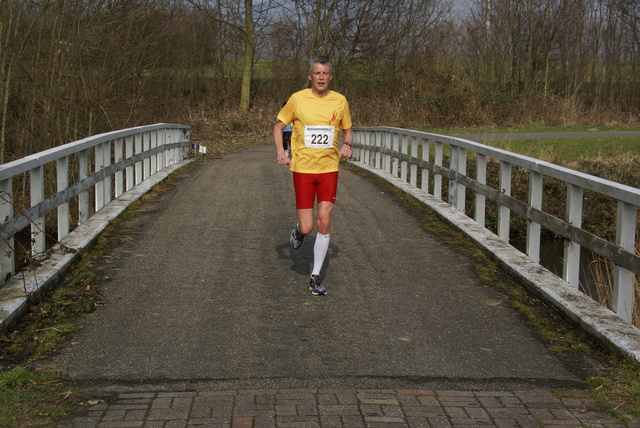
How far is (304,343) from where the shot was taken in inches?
222

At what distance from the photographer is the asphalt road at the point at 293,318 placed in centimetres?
504

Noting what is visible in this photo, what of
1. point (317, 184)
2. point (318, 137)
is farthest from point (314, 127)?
point (317, 184)

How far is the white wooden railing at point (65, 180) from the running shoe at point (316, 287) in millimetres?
2366

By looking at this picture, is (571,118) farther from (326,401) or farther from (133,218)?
(326,401)

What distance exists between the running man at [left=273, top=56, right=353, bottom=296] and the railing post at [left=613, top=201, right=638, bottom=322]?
2.29 metres

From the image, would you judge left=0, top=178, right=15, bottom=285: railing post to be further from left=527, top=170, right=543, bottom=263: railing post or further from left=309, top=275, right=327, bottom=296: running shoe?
left=527, top=170, right=543, bottom=263: railing post

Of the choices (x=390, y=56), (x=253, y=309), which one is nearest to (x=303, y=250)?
(x=253, y=309)

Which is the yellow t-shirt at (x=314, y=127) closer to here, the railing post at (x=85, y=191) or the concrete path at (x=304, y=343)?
the concrete path at (x=304, y=343)

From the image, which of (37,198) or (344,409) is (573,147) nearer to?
(37,198)

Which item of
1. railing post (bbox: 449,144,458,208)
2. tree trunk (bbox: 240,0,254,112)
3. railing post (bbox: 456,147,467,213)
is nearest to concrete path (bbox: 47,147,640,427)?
railing post (bbox: 456,147,467,213)

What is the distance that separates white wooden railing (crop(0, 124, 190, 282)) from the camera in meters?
6.64

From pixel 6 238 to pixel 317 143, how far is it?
257cm

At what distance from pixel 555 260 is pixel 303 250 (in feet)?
28.3

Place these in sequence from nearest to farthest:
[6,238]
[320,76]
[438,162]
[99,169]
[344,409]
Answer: [344,409]
[6,238]
[320,76]
[99,169]
[438,162]
